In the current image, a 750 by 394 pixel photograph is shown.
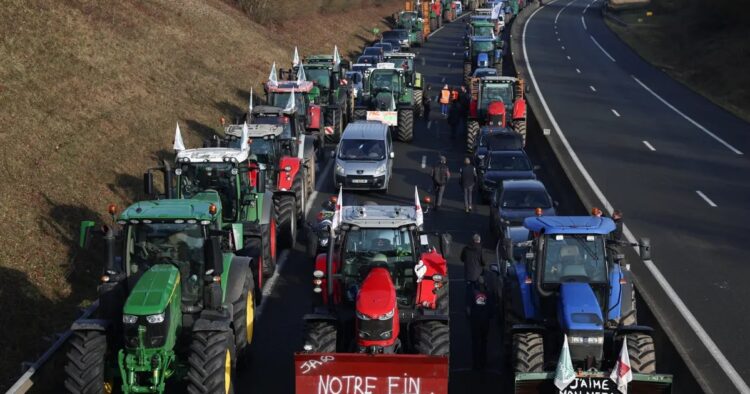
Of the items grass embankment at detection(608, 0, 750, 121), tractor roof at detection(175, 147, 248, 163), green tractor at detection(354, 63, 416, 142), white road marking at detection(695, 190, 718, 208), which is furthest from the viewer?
grass embankment at detection(608, 0, 750, 121)

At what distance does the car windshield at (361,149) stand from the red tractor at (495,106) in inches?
212

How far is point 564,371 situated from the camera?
12.4m

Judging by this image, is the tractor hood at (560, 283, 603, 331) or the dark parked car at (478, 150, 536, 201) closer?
the tractor hood at (560, 283, 603, 331)

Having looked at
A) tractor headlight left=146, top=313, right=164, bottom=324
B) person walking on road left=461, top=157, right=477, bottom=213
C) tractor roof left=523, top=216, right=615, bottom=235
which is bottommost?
person walking on road left=461, top=157, right=477, bottom=213

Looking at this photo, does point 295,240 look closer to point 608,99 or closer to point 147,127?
point 147,127

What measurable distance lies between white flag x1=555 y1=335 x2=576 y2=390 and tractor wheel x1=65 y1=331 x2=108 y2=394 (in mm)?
5547

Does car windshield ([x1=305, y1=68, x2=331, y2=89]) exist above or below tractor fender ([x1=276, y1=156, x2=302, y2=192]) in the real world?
above

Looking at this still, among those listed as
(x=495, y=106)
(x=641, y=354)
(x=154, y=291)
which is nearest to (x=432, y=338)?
(x=641, y=354)

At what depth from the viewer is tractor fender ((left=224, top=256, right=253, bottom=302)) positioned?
14938 mm

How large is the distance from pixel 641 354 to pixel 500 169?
49.6 ft

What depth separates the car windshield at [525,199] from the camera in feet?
78.2

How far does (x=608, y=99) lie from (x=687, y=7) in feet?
105

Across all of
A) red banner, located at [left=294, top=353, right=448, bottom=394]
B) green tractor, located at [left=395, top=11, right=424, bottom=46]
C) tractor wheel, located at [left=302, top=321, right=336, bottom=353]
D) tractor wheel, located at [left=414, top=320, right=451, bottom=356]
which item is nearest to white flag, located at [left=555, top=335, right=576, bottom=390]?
red banner, located at [left=294, top=353, right=448, bottom=394]

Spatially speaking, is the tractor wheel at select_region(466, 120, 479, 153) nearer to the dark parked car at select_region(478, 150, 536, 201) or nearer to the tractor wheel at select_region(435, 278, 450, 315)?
the dark parked car at select_region(478, 150, 536, 201)
